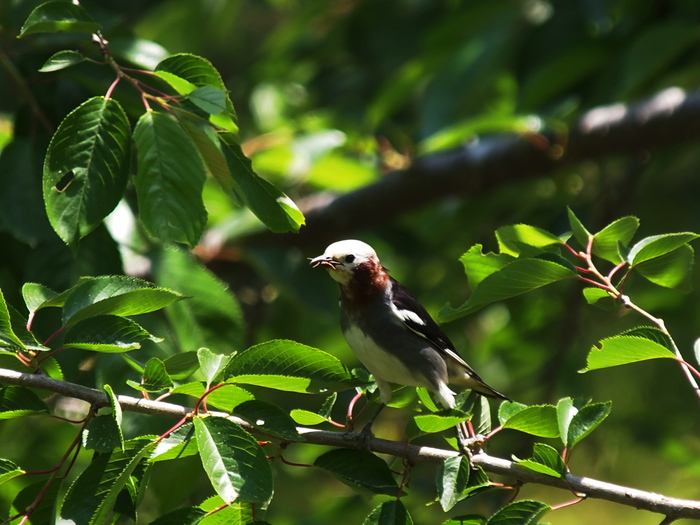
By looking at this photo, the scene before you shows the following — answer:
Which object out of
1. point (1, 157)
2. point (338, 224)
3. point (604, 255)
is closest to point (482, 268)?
point (604, 255)

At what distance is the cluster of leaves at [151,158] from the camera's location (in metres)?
2.09

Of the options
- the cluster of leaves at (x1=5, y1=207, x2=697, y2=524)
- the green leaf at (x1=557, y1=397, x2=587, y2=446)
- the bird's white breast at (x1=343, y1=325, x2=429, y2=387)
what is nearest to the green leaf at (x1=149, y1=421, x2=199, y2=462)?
the cluster of leaves at (x1=5, y1=207, x2=697, y2=524)

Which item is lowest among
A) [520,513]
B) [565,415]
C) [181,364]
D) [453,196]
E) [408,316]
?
[453,196]

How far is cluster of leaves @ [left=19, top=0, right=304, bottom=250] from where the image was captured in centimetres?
209

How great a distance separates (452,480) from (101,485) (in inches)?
33.8

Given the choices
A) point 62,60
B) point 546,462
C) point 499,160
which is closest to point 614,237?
point 546,462

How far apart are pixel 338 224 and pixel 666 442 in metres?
2.39

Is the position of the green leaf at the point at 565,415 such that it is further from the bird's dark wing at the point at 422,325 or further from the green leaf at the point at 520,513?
the bird's dark wing at the point at 422,325

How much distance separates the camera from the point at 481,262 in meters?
2.26

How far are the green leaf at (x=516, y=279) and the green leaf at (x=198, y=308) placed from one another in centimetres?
121

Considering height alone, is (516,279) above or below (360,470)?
above

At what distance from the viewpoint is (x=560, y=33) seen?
15.4ft

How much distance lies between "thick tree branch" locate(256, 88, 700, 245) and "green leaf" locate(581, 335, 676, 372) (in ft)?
8.87

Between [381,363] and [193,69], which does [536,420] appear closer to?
[381,363]
